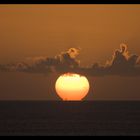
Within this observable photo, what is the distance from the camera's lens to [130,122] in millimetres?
48438
